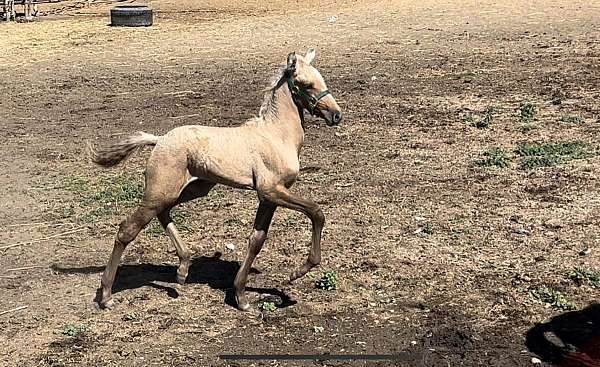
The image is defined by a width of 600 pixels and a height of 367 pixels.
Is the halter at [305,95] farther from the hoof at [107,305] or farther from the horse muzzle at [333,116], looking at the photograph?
the hoof at [107,305]

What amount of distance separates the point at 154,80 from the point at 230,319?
9018 mm

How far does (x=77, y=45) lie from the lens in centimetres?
1777

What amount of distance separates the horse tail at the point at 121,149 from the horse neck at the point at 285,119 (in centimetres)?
78

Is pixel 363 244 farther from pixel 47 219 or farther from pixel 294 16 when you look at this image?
pixel 294 16

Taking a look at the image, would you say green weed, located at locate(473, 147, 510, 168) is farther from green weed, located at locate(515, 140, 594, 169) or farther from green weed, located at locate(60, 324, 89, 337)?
green weed, located at locate(60, 324, 89, 337)

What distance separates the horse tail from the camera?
556 cm

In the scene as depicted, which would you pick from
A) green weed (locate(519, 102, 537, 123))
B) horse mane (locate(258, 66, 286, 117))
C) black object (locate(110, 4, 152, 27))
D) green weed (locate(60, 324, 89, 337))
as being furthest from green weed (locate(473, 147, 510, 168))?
black object (locate(110, 4, 152, 27))

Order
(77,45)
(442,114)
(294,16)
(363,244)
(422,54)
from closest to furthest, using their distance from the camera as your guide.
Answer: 1. (363,244)
2. (442,114)
3. (422,54)
4. (77,45)
5. (294,16)

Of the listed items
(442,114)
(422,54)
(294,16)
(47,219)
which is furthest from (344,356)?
(294,16)

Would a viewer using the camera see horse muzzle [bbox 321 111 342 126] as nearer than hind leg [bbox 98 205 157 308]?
Yes

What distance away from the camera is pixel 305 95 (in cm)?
529

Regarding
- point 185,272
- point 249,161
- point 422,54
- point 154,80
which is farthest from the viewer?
point 422,54

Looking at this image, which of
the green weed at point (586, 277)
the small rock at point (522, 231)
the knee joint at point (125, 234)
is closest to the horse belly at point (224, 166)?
the knee joint at point (125, 234)

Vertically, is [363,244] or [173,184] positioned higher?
[173,184]
